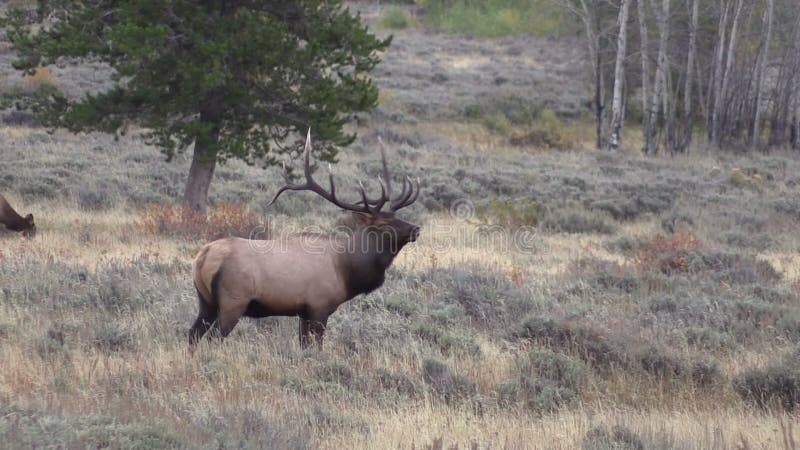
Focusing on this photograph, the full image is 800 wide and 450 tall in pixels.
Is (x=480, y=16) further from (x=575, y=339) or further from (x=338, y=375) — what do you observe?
(x=338, y=375)

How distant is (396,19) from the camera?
60156mm

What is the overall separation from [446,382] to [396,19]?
55.1 m

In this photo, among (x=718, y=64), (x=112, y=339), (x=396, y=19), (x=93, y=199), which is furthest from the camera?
(x=396, y=19)

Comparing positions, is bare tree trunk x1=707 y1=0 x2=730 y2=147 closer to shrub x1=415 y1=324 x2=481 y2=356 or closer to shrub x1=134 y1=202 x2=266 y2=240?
shrub x1=134 y1=202 x2=266 y2=240

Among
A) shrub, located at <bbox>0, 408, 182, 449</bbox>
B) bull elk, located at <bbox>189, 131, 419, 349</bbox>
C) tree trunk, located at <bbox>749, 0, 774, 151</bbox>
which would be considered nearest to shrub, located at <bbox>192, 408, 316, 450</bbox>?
shrub, located at <bbox>0, 408, 182, 449</bbox>

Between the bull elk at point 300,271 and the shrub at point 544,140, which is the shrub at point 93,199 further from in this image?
the shrub at point 544,140

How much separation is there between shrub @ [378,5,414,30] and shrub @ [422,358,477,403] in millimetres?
53523

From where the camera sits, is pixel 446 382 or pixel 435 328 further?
pixel 435 328

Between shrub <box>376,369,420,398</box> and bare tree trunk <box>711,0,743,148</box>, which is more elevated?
shrub <box>376,369,420,398</box>

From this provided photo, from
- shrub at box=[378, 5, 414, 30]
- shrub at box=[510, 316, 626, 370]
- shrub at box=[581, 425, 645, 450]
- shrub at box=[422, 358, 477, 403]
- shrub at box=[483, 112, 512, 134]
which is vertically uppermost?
shrub at box=[581, 425, 645, 450]

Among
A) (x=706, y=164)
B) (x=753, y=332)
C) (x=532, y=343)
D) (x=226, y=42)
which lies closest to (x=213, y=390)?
(x=532, y=343)

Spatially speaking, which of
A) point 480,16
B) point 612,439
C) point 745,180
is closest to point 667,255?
point 612,439

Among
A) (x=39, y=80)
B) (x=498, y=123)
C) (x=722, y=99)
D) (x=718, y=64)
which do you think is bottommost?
(x=498, y=123)

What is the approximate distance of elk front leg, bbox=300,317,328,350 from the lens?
7695 mm
